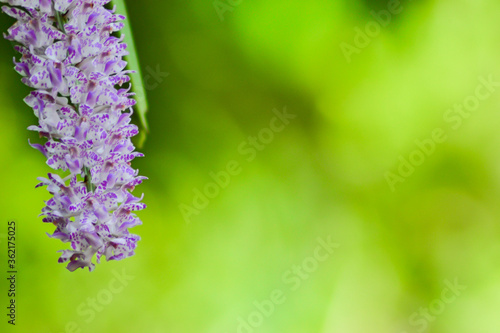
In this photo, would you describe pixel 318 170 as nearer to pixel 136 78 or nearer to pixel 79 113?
pixel 136 78

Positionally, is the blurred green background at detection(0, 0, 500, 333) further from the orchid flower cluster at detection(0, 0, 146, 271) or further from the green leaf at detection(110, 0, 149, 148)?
the orchid flower cluster at detection(0, 0, 146, 271)

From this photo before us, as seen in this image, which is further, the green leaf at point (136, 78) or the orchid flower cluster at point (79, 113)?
the green leaf at point (136, 78)

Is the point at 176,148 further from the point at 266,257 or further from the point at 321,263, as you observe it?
the point at 321,263

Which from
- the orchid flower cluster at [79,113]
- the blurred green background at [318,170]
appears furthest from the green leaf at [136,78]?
the orchid flower cluster at [79,113]

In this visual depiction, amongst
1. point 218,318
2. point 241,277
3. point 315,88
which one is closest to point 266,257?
point 241,277

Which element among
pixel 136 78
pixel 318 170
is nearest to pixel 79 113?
pixel 136 78

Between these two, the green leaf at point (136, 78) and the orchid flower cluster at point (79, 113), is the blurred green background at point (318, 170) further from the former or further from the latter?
the orchid flower cluster at point (79, 113)
